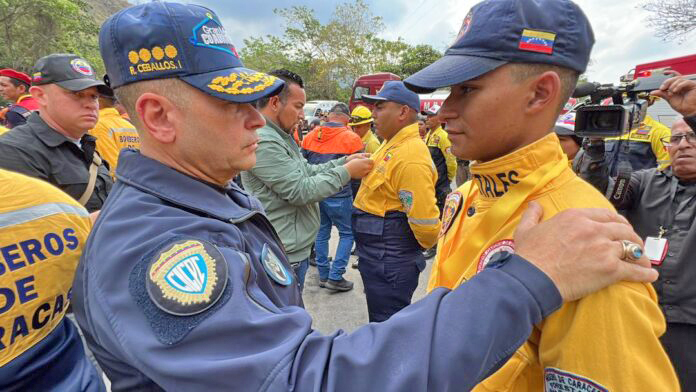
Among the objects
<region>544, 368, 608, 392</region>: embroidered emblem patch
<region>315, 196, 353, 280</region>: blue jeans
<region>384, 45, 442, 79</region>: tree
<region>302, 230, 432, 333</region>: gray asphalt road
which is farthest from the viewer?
<region>384, 45, 442, 79</region>: tree

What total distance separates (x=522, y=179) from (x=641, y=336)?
49 centimetres

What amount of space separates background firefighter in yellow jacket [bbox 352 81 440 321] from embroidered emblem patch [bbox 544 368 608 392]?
1.81 metres

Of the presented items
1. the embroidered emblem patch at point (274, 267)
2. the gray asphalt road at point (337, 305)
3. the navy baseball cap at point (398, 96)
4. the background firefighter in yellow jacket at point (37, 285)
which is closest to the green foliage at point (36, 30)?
the gray asphalt road at point (337, 305)

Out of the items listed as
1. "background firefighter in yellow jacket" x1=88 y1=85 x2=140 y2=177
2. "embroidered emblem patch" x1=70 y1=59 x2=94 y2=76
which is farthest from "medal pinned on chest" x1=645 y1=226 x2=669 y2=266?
"background firefighter in yellow jacket" x1=88 y1=85 x2=140 y2=177

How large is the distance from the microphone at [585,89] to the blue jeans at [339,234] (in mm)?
3331

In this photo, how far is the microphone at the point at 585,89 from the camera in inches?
59.1

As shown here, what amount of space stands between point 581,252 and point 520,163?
14.7 inches

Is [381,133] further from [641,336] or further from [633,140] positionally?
[633,140]

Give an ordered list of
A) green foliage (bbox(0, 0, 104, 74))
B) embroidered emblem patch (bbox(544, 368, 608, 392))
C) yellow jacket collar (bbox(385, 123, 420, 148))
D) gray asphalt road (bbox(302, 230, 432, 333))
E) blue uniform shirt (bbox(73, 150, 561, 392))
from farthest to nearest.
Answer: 1. green foliage (bbox(0, 0, 104, 74))
2. gray asphalt road (bbox(302, 230, 432, 333))
3. yellow jacket collar (bbox(385, 123, 420, 148))
4. embroidered emblem patch (bbox(544, 368, 608, 392))
5. blue uniform shirt (bbox(73, 150, 561, 392))

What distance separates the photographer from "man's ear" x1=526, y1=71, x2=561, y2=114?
1.04 meters

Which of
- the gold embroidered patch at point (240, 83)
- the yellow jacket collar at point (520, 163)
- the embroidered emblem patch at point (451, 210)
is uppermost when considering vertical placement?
the gold embroidered patch at point (240, 83)

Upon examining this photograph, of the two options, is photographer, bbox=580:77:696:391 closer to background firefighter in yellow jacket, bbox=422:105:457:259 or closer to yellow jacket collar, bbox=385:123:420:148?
yellow jacket collar, bbox=385:123:420:148

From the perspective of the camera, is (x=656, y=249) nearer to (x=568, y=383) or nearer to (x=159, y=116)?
(x=568, y=383)

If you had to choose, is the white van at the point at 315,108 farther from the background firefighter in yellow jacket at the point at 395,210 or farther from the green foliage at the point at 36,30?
the background firefighter in yellow jacket at the point at 395,210
